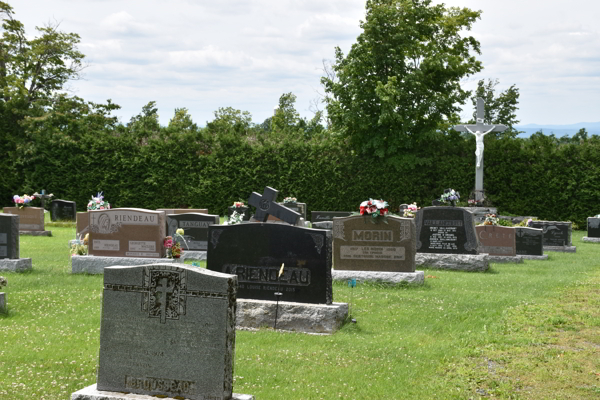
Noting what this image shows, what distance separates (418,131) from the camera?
25.8 metres

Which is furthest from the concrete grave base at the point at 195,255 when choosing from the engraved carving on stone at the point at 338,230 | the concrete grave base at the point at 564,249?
the concrete grave base at the point at 564,249

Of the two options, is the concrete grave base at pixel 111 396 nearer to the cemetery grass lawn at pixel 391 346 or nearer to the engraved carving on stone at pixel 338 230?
the cemetery grass lawn at pixel 391 346

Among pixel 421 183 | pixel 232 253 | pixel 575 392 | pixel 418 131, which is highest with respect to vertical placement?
pixel 418 131

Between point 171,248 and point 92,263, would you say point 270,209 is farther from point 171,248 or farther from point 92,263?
point 92,263

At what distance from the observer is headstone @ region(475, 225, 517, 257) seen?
15445 millimetres

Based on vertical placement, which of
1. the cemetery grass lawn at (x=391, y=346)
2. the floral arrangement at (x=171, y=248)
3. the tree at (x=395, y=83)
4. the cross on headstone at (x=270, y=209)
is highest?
the tree at (x=395, y=83)

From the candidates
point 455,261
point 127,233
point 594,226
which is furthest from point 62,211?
point 594,226

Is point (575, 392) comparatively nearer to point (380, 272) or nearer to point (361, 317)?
point (361, 317)

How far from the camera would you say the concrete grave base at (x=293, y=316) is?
771 cm

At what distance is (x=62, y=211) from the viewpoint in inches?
922

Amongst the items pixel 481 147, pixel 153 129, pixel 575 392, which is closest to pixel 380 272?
pixel 575 392

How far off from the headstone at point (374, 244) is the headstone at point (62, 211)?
49.1 ft

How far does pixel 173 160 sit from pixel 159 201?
71.9 inches

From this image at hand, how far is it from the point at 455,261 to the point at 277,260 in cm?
658
